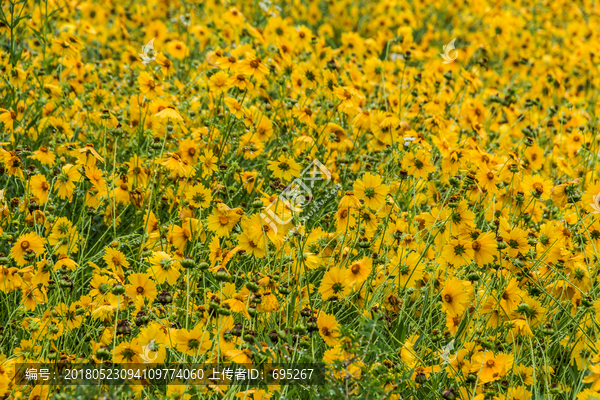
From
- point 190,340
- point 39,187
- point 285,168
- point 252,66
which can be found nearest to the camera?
point 190,340

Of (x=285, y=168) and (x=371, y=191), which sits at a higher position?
(x=285, y=168)

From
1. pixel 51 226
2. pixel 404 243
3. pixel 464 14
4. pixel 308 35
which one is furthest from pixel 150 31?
pixel 464 14

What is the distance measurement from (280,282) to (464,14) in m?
6.23

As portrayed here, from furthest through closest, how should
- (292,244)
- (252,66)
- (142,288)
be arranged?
(252,66), (292,244), (142,288)

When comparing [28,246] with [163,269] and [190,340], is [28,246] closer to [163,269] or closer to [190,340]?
[163,269]

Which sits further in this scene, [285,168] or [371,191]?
[285,168]

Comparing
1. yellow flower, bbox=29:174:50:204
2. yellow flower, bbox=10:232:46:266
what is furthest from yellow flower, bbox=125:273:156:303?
yellow flower, bbox=29:174:50:204

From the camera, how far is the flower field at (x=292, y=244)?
74.8 inches

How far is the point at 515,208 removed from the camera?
9.08 feet

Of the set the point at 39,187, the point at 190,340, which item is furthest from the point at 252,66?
the point at 190,340

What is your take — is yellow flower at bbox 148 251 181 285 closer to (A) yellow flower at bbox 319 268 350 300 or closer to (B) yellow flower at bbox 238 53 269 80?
(A) yellow flower at bbox 319 268 350 300

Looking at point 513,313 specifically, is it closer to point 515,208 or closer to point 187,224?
point 515,208

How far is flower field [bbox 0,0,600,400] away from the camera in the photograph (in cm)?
190

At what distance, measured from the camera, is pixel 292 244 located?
7.64 feet
